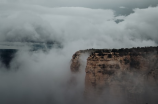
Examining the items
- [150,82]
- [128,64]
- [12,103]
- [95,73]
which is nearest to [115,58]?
[128,64]

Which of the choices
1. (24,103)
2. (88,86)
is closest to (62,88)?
(24,103)

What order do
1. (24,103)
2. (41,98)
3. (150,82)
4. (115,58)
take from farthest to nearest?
(41,98) < (24,103) < (115,58) < (150,82)

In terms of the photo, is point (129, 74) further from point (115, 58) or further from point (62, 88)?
point (62, 88)

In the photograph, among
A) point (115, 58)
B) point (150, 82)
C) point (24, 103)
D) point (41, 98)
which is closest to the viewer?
point (150, 82)

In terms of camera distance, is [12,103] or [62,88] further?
[62,88]

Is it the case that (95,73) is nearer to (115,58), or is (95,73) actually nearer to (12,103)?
(115,58)

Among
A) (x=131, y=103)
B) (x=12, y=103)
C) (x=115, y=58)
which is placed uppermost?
(x=115, y=58)

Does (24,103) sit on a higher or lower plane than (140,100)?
lower
